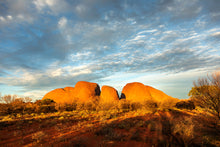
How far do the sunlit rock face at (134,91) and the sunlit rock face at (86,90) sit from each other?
696 cm

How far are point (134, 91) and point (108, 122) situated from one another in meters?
17.0

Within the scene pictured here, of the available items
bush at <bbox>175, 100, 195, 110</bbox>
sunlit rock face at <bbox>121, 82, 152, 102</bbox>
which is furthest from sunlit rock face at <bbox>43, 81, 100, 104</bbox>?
bush at <bbox>175, 100, 195, 110</bbox>

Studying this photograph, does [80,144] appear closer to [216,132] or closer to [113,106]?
[216,132]

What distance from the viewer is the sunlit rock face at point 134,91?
2525cm

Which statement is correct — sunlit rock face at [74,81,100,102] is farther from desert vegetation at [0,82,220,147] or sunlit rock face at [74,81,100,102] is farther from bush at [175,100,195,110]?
bush at [175,100,195,110]

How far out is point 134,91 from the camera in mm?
26594

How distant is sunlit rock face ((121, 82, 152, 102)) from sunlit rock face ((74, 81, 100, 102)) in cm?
696

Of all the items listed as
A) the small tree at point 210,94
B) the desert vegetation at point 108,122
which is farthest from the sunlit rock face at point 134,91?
the small tree at point 210,94

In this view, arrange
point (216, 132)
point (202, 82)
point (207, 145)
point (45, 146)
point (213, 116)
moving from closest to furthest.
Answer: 1. point (45, 146)
2. point (207, 145)
3. point (216, 132)
4. point (213, 116)
5. point (202, 82)

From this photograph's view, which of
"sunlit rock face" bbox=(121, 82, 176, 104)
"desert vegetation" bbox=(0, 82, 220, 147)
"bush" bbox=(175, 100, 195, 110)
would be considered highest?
"sunlit rock face" bbox=(121, 82, 176, 104)

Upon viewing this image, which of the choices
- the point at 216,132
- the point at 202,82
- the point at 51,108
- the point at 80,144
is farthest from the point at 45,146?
the point at 51,108

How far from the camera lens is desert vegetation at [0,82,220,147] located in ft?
19.6

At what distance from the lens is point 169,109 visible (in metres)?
19.9

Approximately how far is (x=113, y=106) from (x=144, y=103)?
563 centimetres
